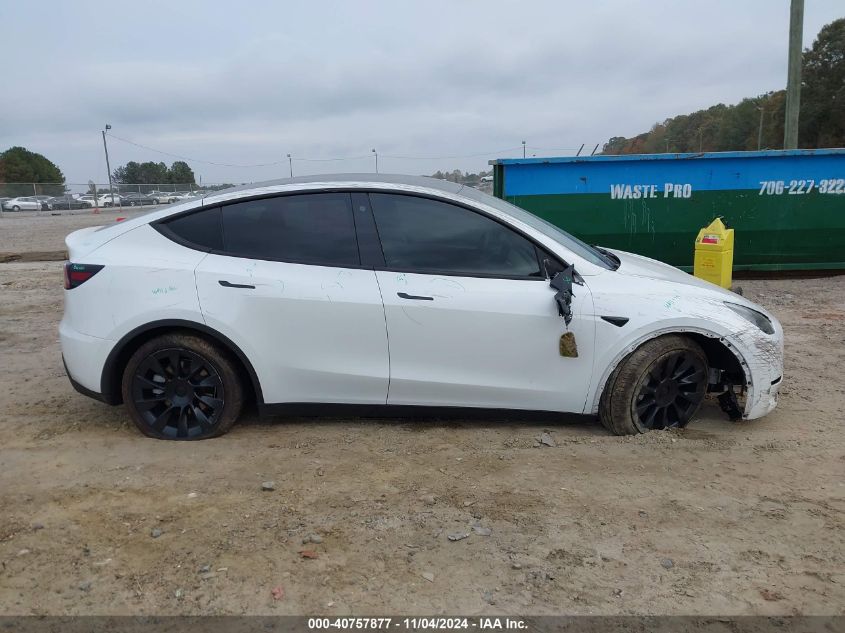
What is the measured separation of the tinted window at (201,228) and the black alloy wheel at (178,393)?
0.66 metres

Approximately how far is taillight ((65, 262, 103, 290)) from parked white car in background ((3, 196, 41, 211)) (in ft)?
132

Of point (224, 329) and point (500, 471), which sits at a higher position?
point (224, 329)

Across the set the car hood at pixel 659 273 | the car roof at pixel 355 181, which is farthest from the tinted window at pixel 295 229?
the car hood at pixel 659 273

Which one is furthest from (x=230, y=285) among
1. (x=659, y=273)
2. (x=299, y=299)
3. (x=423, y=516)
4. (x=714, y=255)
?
(x=714, y=255)

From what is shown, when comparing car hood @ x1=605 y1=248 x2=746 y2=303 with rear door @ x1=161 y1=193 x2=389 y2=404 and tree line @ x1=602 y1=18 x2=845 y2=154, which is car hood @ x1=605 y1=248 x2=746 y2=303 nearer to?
rear door @ x1=161 y1=193 x2=389 y2=404

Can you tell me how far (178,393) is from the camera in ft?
13.0

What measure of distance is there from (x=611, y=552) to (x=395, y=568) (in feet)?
2.99

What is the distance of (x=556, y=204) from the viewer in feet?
29.5

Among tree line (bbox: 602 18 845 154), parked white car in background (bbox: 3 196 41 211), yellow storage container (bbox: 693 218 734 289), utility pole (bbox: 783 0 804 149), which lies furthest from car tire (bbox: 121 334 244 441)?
tree line (bbox: 602 18 845 154)

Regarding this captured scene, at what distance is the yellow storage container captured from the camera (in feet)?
24.8

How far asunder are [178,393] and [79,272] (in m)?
0.93

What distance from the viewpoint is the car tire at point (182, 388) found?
3.89 m

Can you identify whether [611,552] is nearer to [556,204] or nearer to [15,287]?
[556,204]

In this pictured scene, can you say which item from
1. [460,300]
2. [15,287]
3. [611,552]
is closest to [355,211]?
[460,300]
